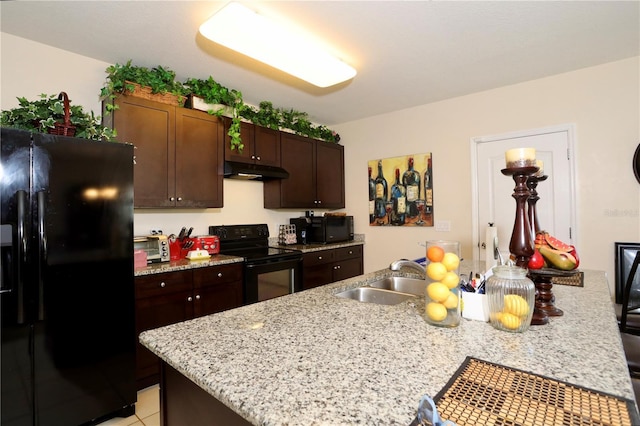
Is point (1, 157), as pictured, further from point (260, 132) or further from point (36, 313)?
point (260, 132)

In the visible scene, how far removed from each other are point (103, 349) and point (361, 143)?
3464 mm

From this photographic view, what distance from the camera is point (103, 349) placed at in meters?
1.87

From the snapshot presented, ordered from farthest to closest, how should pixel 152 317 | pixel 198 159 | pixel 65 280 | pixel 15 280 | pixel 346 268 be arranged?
pixel 346 268, pixel 198 159, pixel 152 317, pixel 65 280, pixel 15 280

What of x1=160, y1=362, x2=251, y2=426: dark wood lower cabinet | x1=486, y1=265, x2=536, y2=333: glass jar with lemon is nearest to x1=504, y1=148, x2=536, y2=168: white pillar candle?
x1=486, y1=265, x2=536, y2=333: glass jar with lemon

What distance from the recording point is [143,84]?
7.95 ft

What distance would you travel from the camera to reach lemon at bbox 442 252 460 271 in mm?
1045

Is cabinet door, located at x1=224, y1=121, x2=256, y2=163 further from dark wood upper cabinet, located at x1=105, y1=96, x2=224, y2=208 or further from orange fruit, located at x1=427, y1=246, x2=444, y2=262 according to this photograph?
orange fruit, located at x1=427, y1=246, x2=444, y2=262

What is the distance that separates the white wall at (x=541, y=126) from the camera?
2578mm

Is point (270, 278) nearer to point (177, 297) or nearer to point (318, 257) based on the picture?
point (318, 257)

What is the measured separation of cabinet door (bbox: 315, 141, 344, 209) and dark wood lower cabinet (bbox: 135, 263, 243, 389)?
1.68 metres

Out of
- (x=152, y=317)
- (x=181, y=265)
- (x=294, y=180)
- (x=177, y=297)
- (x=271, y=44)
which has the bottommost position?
(x=152, y=317)

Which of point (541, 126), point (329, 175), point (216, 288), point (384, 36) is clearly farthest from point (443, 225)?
point (216, 288)

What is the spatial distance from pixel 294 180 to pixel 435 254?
2.76m

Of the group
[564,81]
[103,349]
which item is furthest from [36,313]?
[564,81]
